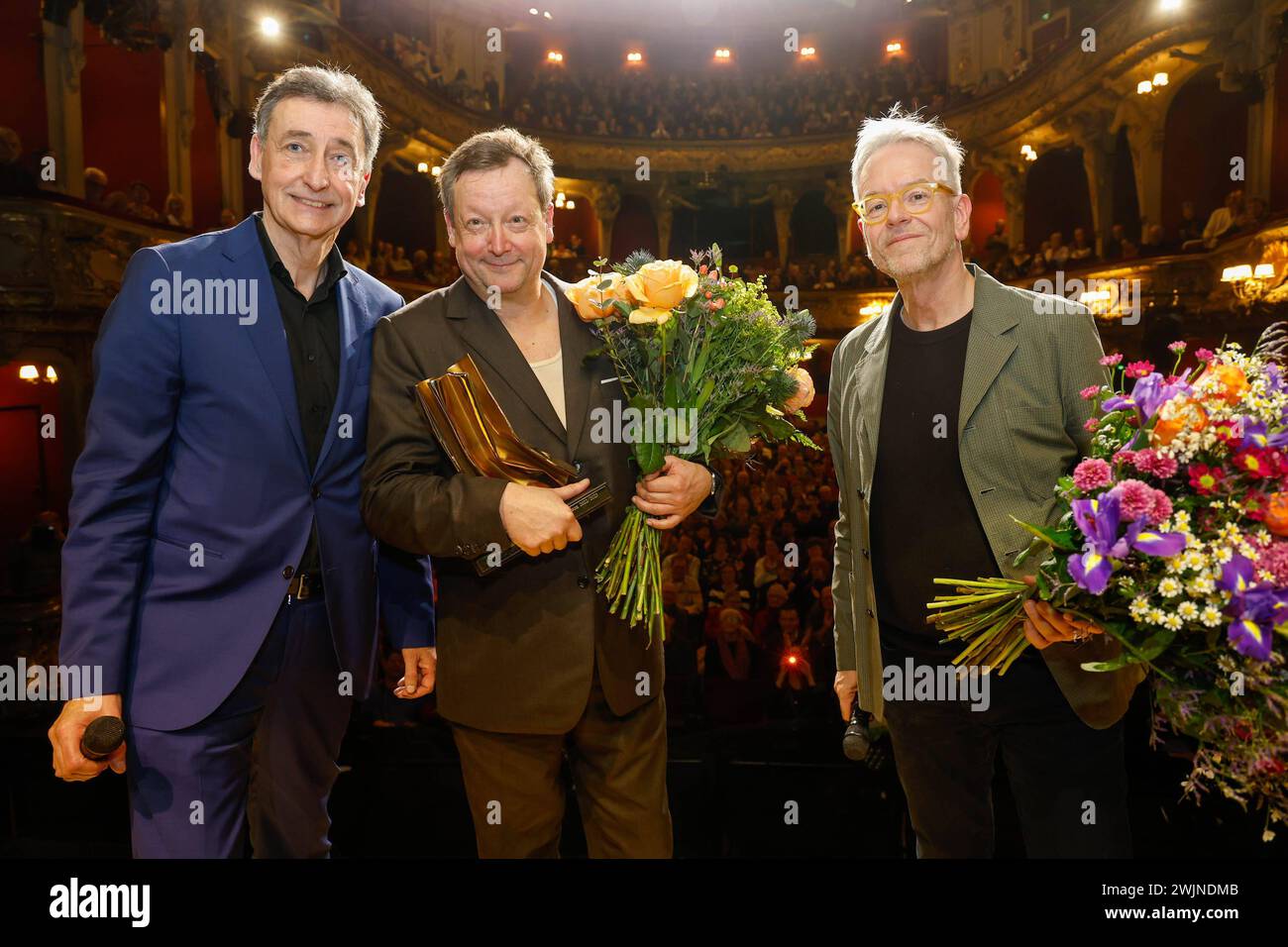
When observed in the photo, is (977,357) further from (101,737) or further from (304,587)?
(101,737)

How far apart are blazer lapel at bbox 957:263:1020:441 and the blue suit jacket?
5.12 feet

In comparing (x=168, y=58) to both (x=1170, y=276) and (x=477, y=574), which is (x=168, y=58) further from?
(x=1170, y=276)

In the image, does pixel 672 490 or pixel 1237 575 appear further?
pixel 672 490

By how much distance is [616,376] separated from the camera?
7.14 ft

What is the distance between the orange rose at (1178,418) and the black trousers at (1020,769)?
0.76 meters

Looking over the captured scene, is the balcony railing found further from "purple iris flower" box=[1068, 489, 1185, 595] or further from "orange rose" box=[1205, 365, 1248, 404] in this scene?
"orange rose" box=[1205, 365, 1248, 404]

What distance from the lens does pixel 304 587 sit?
2.20 metres

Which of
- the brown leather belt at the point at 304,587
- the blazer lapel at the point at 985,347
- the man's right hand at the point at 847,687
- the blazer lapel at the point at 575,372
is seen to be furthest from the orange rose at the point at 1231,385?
the brown leather belt at the point at 304,587

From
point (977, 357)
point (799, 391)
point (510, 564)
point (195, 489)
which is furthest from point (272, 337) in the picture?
point (977, 357)

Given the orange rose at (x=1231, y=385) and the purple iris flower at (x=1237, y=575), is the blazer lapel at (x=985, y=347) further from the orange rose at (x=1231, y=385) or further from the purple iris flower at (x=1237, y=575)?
the purple iris flower at (x=1237, y=575)

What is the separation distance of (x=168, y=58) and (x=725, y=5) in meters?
8.92

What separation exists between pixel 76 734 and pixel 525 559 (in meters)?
1.09

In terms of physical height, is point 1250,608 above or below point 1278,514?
below

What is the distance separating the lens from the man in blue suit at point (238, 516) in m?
2.01
